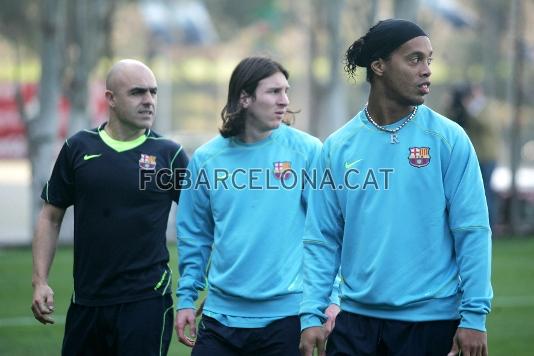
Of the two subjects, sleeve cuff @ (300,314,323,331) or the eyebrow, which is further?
the eyebrow

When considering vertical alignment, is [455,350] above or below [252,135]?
below

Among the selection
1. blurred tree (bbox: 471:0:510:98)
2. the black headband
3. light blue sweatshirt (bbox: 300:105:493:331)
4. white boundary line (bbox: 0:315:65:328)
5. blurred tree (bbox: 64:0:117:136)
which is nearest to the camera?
light blue sweatshirt (bbox: 300:105:493:331)

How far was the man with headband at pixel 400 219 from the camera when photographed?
5312 mm

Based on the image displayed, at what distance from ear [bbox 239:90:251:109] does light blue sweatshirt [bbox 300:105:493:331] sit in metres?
1.57

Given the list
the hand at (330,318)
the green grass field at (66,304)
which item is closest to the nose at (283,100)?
the hand at (330,318)

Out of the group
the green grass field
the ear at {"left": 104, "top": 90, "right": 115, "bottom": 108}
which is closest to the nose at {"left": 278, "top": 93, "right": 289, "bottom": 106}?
the ear at {"left": 104, "top": 90, "right": 115, "bottom": 108}

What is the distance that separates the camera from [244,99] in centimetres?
716

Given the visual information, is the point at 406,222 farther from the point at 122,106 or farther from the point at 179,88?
the point at 179,88

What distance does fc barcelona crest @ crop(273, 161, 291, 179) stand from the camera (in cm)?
693

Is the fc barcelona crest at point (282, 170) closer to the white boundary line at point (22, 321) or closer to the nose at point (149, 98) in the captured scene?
the nose at point (149, 98)

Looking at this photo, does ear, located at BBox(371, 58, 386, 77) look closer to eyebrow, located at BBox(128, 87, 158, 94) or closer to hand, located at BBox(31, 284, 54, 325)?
eyebrow, located at BBox(128, 87, 158, 94)

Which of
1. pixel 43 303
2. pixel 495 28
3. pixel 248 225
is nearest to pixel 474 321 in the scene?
pixel 248 225

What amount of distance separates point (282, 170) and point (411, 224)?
1.67 m

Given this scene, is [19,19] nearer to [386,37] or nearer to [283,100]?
[283,100]
